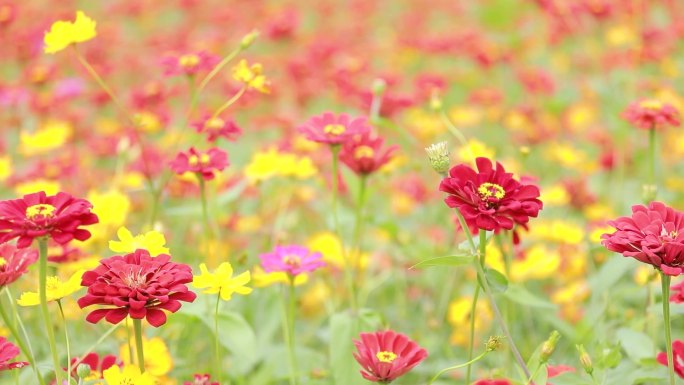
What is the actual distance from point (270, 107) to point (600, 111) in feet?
3.99

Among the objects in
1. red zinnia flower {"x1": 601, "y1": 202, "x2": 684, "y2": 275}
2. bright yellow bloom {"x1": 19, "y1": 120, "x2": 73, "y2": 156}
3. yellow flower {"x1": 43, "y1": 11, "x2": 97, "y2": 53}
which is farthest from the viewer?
bright yellow bloom {"x1": 19, "y1": 120, "x2": 73, "y2": 156}

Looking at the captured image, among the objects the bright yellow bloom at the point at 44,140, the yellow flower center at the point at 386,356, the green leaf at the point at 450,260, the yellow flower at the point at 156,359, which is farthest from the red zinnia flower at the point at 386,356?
the bright yellow bloom at the point at 44,140

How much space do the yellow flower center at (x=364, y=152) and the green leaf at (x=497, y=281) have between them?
13.2 inches

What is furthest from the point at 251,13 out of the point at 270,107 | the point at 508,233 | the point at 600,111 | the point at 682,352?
the point at 682,352

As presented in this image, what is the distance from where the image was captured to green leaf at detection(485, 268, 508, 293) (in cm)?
102

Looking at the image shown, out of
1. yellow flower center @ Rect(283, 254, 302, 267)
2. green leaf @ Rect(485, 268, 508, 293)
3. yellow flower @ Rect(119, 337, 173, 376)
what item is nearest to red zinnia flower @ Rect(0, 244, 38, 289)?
yellow flower @ Rect(119, 337, 173, 376)

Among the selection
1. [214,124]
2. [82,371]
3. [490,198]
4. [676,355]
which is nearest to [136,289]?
[82,371]

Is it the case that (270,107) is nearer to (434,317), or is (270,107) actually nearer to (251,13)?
(251,13)

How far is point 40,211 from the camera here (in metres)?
0.88

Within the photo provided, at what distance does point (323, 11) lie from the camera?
12.5 feet

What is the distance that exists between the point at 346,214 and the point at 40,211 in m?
0.90

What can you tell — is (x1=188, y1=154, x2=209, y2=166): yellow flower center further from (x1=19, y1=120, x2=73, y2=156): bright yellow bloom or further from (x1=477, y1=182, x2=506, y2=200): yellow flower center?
(x1=19, y1=120, x2=73, y2=156): bright yellow bloom

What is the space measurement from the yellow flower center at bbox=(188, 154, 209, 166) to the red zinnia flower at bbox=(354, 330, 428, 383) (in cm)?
39

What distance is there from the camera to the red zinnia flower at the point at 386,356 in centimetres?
93
